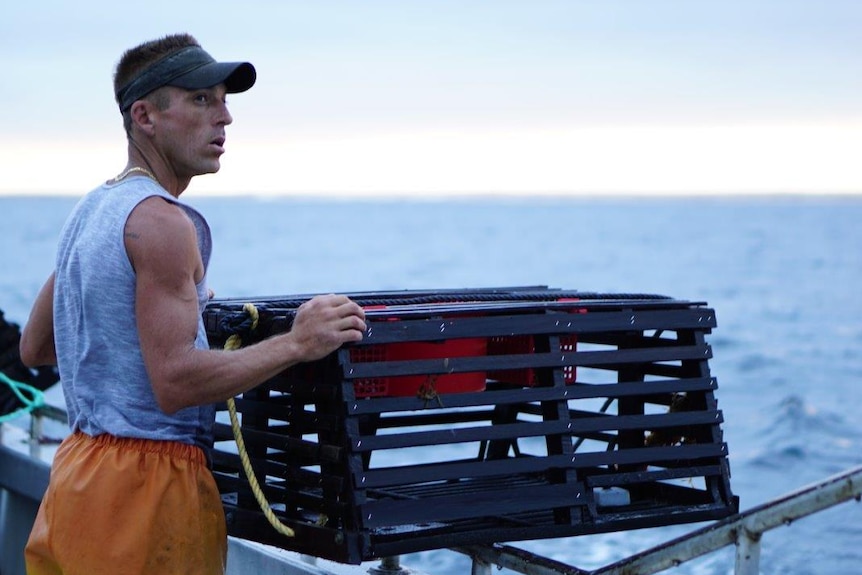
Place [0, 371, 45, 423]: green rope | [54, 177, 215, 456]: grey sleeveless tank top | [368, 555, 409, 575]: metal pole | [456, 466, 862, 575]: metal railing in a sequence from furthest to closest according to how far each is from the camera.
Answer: [0, 371, 45, 423]: green rope, [368, 555, 409, 575]: metal pole, [54, 177, 215, 456]: grey sleeveless tank top, [456, 466, 862, 575]: metal railing

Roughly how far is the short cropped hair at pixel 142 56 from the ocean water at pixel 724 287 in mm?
7997

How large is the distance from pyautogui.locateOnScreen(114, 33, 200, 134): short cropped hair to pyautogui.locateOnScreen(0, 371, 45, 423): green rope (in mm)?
3765

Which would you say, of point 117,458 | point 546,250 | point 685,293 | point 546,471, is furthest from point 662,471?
point 546,250

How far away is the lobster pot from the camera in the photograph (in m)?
3.16

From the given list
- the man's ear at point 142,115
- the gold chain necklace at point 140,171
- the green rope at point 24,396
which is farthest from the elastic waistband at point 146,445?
the green rope at point 24,396

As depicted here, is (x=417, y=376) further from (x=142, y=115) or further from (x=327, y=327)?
(x=142, y=115)

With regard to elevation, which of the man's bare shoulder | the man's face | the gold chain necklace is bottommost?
the man's bare shoulder

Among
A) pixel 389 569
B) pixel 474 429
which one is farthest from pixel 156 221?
pixel 389 569

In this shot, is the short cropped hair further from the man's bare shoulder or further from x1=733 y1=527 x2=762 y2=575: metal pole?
x1=733 y1=527 x2=762 y2=575: metal pole

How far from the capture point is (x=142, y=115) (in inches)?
133

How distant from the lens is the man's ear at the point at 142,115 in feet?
11.0

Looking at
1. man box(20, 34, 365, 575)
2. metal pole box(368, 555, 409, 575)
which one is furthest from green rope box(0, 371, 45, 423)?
man box(20, 34, 365, 575)

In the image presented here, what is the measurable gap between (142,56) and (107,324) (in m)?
0.72

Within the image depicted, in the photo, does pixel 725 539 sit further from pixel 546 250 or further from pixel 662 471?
pixel 546 250
